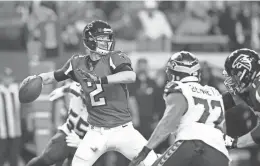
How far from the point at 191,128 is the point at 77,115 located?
2006mm

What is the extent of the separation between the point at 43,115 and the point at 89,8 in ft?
5.98

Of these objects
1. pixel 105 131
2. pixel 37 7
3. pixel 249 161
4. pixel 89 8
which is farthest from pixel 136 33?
pixel 105 131

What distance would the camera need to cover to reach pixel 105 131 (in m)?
5.89

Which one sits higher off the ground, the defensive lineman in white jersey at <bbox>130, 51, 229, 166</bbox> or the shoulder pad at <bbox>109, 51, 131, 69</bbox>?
the shoulder pad at <bbox>109, 51, 131, 69</bbox>

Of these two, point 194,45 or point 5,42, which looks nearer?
point 5,42

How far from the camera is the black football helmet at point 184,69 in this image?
17.8 feet

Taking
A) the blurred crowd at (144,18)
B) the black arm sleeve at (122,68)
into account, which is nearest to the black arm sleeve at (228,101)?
the black arm sleeve at (122,68)

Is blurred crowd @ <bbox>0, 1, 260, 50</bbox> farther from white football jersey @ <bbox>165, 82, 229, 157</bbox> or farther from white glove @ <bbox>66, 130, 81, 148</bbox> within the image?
white football jersey @ <bbox>165, 82, 229, 157</bbox>

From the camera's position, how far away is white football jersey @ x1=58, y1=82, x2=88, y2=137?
6.93 meters

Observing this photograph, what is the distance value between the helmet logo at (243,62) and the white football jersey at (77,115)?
1.87m

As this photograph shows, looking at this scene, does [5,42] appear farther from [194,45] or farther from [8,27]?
[194,45]

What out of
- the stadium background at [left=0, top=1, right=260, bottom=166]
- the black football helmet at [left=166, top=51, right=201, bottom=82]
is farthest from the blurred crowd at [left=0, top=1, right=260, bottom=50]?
the black football helmet at [left=166, top=51, right=201, bottom=82]

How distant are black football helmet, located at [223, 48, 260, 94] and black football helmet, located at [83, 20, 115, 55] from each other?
105cm

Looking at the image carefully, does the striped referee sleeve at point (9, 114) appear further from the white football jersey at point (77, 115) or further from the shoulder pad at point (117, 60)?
the shoulder pad at point (117, 60)
